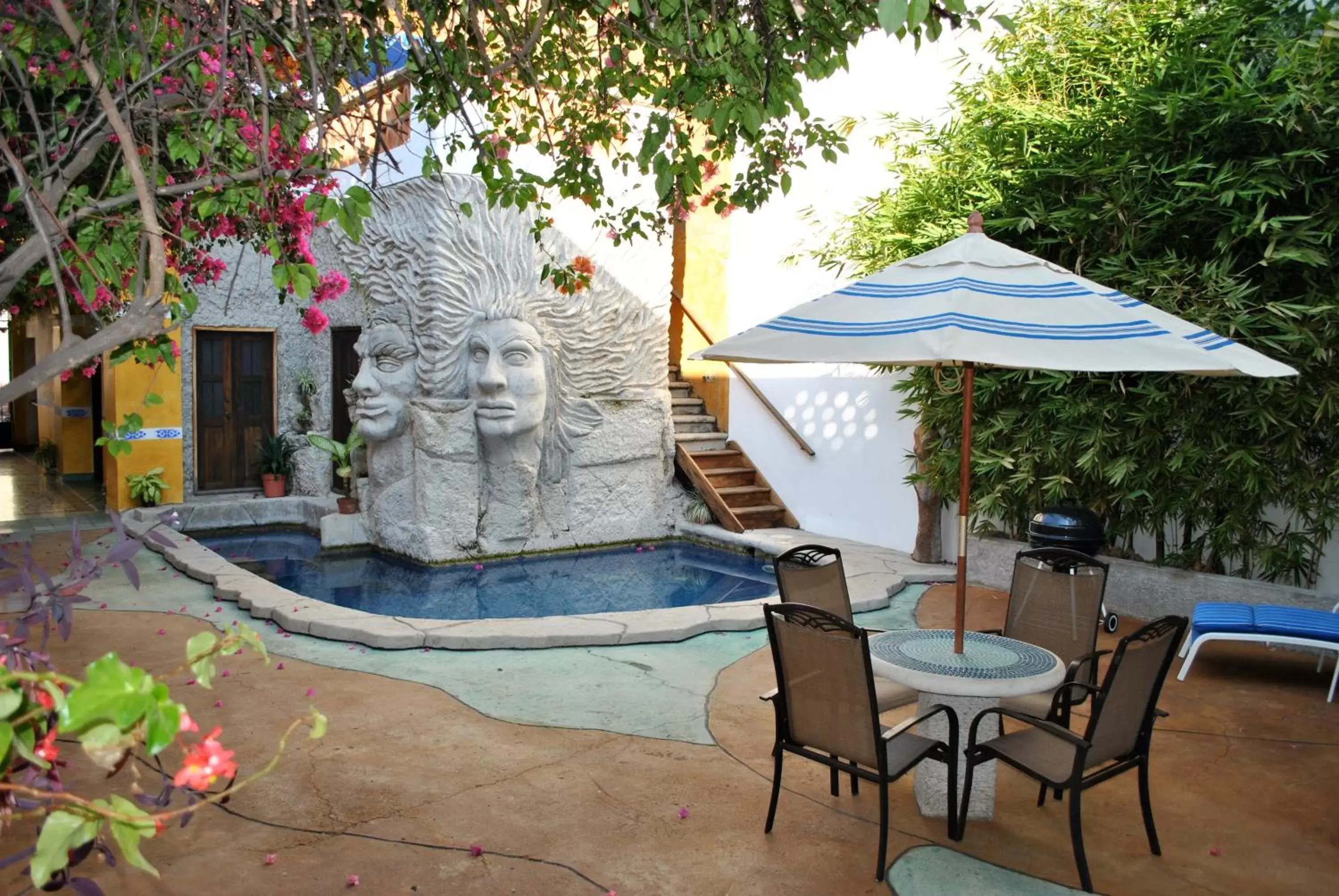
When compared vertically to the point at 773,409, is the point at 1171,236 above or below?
above

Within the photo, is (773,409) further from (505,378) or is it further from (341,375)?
(341,375)

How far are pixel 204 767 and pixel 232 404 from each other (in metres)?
11.3

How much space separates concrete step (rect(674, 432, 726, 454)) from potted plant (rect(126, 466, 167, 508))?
206 inches

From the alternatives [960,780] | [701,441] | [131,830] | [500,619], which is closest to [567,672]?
[500,619]

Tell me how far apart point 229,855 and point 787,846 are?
1723 mm

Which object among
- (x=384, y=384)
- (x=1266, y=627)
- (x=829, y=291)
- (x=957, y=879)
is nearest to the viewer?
(x=957, y=879)

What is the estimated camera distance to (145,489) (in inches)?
405

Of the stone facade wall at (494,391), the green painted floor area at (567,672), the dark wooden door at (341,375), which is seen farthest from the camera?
the dark wooden door at (341,375)

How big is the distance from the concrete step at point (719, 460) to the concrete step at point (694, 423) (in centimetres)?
57

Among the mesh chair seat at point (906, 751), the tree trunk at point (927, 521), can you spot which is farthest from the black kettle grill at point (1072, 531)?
the mesh chair seat at point (906, 751)

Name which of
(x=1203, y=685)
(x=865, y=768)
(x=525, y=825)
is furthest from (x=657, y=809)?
(x=1203, y=685)

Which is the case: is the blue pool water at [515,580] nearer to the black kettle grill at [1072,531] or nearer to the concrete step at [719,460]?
the concrete step at [719,460]

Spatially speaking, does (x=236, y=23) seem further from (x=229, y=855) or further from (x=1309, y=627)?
(x=1309, y=627)

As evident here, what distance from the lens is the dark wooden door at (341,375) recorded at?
1086 cm
